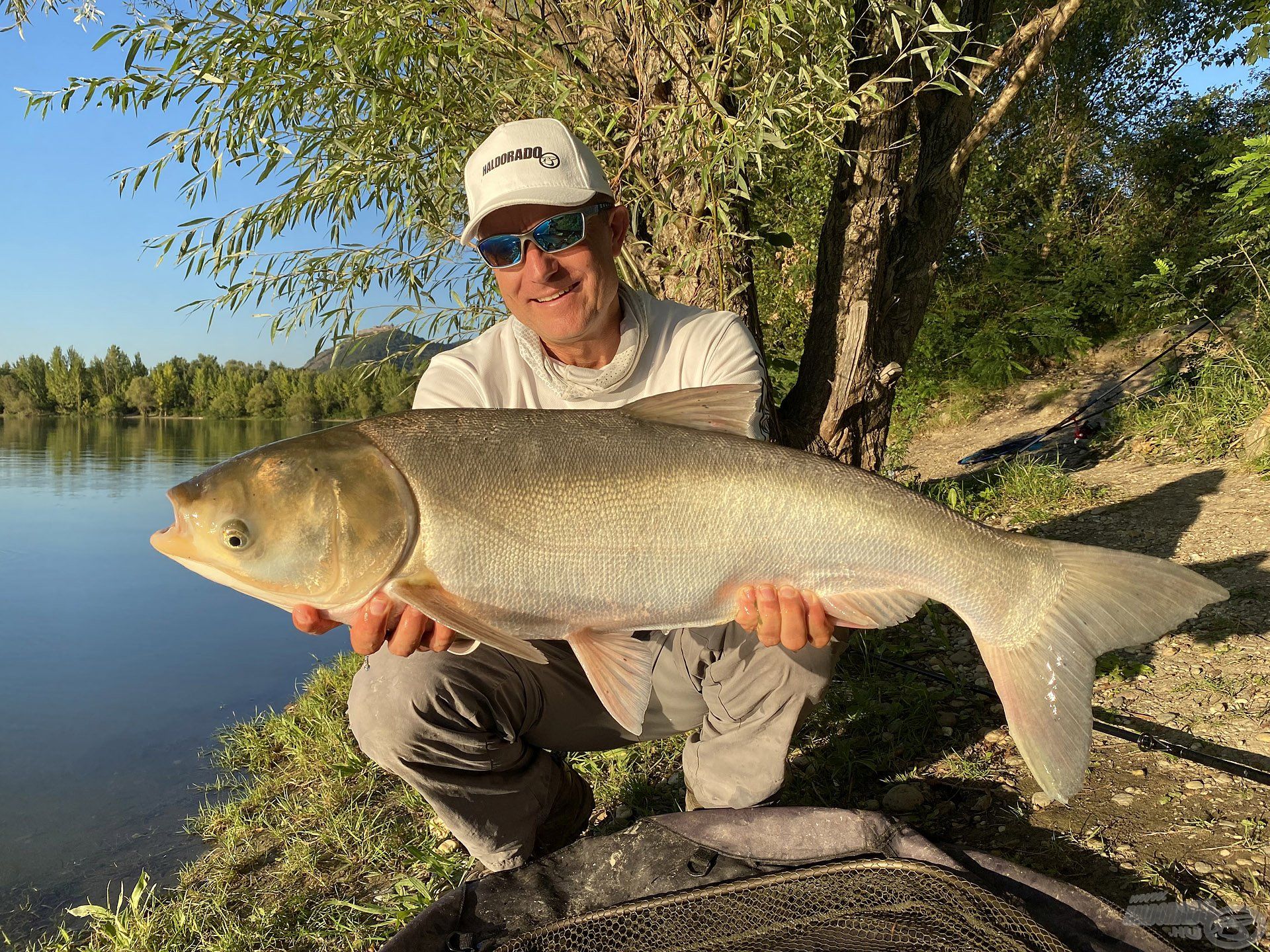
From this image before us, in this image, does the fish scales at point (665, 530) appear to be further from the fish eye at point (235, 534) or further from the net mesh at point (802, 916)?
the net mesh at point (802, 916)

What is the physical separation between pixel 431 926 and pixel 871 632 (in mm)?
2603

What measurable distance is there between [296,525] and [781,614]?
1.20 meters

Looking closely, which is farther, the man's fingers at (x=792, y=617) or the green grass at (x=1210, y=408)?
the green grass at (x=1210, y=408)

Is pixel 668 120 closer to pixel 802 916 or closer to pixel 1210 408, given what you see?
pixel 802 916

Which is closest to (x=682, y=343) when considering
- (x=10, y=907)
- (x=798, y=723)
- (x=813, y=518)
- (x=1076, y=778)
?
(x=813, y=518)

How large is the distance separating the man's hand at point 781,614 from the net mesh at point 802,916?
0.56 meters

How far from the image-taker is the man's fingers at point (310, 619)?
1977 millimetres

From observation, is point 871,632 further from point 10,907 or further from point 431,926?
point 10,907

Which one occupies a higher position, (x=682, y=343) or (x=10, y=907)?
(x=682, y=343)

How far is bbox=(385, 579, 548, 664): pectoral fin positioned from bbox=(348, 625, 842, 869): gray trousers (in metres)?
0.45

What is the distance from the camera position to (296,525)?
191 centimetres

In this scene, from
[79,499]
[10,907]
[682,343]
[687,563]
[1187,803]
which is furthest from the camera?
[79,499]

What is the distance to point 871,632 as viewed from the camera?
3.87 m

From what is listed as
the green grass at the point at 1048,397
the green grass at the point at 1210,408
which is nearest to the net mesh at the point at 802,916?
the green grass at the point at 1210,408
